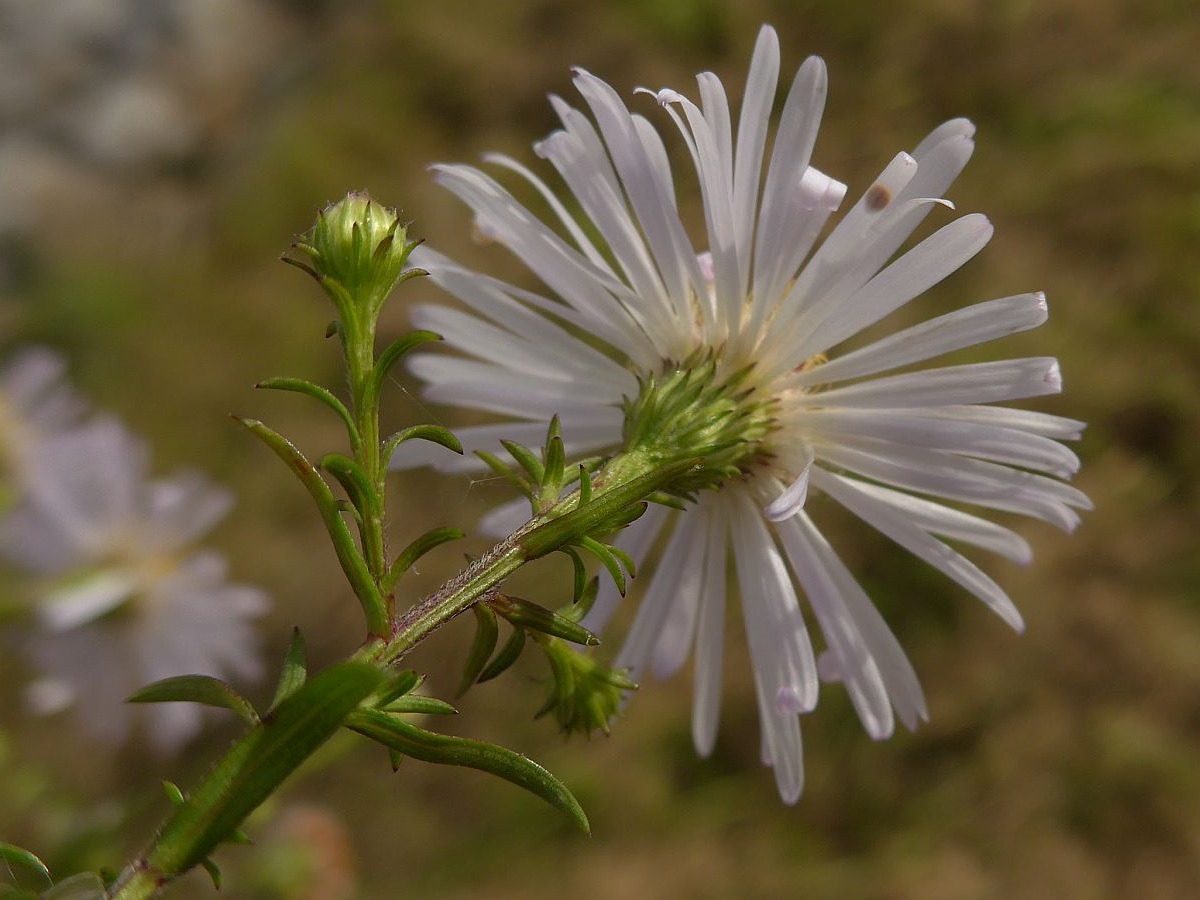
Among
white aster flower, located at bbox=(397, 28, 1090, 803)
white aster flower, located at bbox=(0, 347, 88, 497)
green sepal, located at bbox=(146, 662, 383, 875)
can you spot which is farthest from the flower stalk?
white aster flower, located at bbox=(0, 347, 88, 497)

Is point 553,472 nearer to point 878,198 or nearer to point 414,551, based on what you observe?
point 414,551

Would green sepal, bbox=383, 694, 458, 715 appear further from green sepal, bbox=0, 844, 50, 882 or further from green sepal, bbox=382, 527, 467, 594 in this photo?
green sepal, bbox=0, 844, 50, 882

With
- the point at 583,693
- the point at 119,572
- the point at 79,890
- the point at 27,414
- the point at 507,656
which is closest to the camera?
the point at 79,890

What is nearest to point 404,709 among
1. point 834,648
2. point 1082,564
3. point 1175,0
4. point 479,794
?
point 834,648

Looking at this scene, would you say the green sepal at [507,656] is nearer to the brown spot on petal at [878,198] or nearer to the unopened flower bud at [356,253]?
the unopened flower bud at [356,253]

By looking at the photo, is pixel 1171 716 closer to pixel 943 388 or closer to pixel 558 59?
pixel 943 388

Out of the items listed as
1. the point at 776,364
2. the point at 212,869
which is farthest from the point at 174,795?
the point at 776,364
